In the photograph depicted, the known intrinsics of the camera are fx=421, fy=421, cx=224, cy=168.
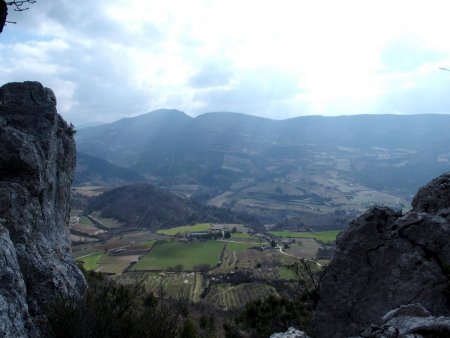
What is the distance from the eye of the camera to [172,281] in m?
71.1

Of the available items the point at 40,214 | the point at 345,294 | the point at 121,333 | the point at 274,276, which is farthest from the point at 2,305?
the point at 274,276

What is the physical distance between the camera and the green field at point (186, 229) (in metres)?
132

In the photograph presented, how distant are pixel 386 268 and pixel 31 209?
43.3 ft

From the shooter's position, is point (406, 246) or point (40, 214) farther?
point (40, 214)

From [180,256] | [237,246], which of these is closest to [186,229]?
[237,246]

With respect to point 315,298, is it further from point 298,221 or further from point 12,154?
point 298,221

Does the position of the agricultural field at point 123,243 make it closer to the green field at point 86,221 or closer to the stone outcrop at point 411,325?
the green field at point 86,221

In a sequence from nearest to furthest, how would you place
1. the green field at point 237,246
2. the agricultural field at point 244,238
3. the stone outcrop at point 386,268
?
1. the stone outcrop at point 386,268
2. the green field at point 237,246
3. the agricultural field at point 244,238

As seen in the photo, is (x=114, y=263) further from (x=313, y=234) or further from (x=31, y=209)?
(x=31, y=209)

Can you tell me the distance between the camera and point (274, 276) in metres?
71.7

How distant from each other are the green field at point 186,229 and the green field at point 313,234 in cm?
2236

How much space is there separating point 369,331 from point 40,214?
1328cm

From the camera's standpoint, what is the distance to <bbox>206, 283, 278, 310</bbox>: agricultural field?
57.2 metres

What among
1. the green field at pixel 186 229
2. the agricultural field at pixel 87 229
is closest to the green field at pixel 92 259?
the agricultural field at pixel 87 229
